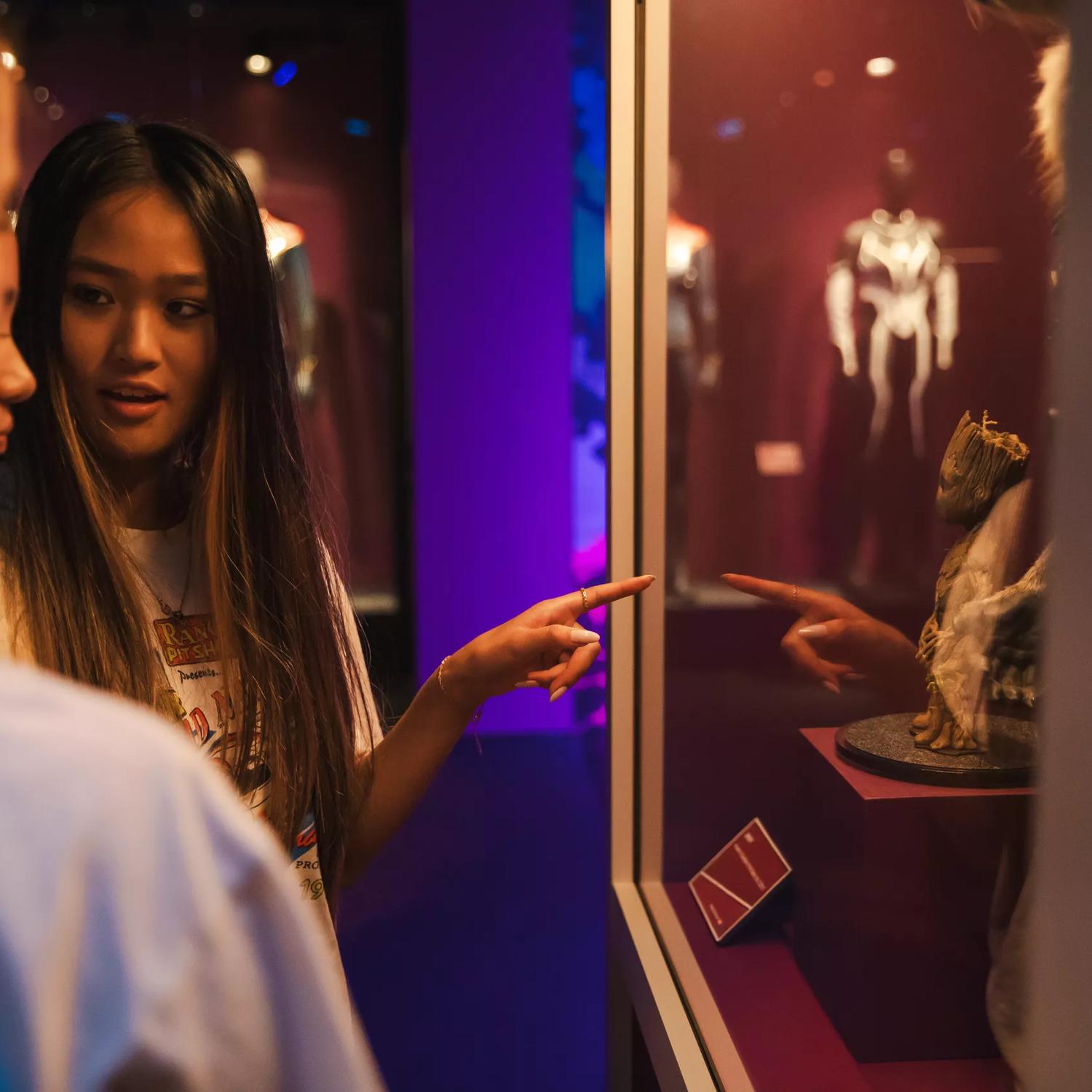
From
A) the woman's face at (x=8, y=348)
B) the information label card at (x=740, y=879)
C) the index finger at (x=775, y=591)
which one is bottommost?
the information label card at (x=740, y=879)

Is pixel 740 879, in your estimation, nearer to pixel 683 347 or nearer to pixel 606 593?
pixel 606 593

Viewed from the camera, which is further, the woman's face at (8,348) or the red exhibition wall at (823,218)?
the red exhibition wall at (823,218)

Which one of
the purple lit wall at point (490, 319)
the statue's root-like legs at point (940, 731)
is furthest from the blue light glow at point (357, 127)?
the statue's root-like legs at point (940, 731)

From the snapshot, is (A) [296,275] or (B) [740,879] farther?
(A) [296,275]

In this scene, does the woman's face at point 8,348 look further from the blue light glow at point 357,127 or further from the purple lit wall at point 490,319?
the blue light glow at point 357,127

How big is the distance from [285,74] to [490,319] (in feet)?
3.49

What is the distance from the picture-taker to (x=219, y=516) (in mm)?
999

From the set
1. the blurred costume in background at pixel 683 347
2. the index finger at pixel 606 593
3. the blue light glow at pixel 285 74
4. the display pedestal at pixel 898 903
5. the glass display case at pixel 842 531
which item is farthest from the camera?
the blue light glow at pixel 285 74

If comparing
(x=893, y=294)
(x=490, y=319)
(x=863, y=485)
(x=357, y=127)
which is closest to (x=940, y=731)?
(x=863, y=485)

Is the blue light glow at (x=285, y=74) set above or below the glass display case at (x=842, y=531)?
above

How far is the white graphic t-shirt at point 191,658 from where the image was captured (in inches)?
38.5

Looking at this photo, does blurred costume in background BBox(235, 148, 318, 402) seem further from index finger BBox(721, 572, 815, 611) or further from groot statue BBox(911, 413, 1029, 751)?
groot statue BBox(911, 413, 1029, 751)

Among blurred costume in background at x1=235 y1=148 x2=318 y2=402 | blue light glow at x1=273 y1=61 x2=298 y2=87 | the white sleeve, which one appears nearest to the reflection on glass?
the white sleeve

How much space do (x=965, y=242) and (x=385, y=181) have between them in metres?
3.17
